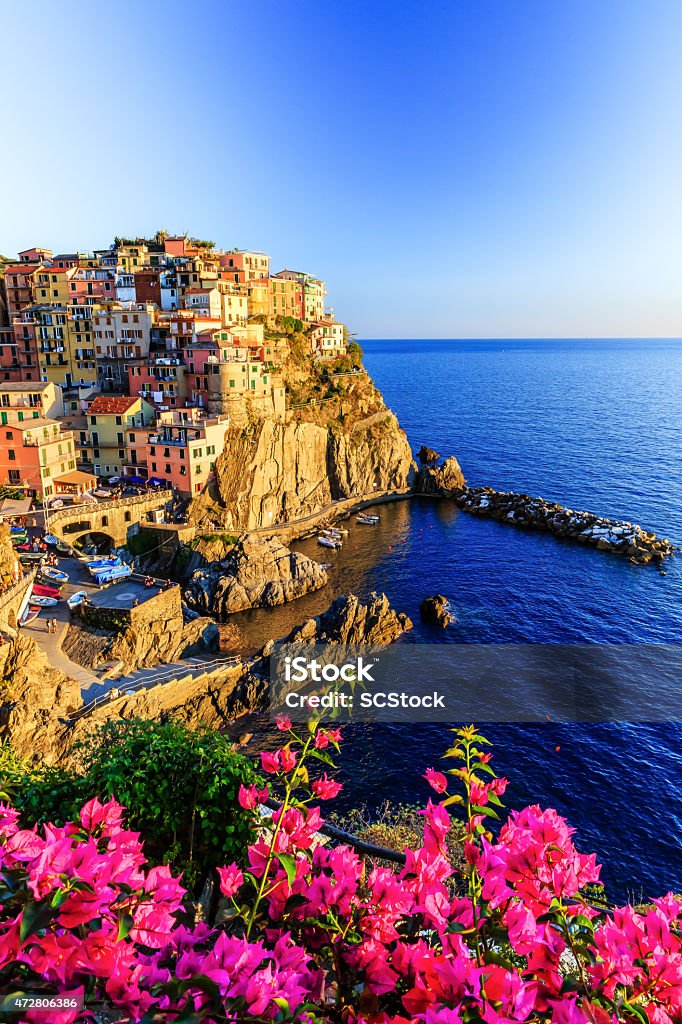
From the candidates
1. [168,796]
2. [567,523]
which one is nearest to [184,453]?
[567,523]

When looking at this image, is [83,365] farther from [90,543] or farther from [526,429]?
[526,429]

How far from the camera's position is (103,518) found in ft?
179

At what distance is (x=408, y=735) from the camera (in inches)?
1447

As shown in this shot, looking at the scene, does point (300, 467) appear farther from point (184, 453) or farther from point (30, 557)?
point (30, 557)

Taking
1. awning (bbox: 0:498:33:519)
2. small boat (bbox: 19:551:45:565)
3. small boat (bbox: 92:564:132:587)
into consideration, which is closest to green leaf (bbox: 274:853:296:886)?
small boat (bbox: 92:564:132:587)

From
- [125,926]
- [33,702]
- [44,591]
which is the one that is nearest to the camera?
[125,926]

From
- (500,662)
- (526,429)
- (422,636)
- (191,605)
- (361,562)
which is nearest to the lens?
(500,662)

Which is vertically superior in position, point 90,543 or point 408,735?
point 90,543

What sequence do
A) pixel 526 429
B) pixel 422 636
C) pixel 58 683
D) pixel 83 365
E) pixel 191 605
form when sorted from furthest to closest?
1. pixel 526 429
2. pixel 83 365
3. pixel 191 605
4. pixel 422 636
5. pixel 58 683

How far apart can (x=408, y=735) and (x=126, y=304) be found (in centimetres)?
6840

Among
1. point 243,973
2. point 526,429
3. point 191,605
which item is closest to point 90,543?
point 191,605

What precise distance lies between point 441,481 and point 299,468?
68.8ft

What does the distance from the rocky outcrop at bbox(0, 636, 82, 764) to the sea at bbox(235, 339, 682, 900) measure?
1482 cm

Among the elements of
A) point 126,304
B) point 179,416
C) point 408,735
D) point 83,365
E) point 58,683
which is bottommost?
point 408,735
